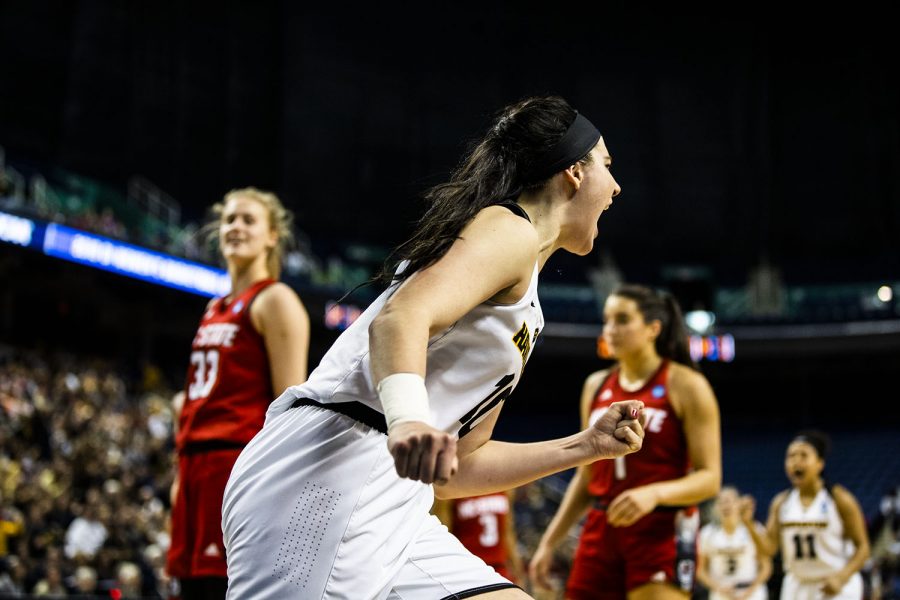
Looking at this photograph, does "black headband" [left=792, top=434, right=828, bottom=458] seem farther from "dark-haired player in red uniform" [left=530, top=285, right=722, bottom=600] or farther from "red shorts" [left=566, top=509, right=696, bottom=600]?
"red shorts" [left=566, top=509, right=696, bottom=600]

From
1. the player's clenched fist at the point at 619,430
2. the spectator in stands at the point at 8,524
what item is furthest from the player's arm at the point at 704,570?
the player's clenched fist at the point at 619,430

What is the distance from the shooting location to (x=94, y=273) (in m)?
19.5

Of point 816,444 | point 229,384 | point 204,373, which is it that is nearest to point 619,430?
point 229,384

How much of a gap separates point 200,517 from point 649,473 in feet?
6.53

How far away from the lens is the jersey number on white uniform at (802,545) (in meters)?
6.99

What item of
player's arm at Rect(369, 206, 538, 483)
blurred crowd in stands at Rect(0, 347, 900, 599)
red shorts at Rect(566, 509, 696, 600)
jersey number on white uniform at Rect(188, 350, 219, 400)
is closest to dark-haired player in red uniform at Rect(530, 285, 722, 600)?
red shorts at Rect(566, 509, 696, 600)

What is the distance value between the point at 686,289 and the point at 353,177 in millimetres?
9502

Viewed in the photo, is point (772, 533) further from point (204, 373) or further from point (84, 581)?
point (84, 581)

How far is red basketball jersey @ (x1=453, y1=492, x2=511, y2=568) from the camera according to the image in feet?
24.2

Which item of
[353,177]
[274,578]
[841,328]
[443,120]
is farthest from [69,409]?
[841,328]

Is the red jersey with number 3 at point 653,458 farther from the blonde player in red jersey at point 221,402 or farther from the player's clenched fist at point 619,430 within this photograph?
the player's clenched fist at point 619,430

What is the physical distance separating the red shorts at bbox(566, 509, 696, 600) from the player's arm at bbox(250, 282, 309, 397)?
156cm

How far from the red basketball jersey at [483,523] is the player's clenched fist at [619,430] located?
16.8 ft

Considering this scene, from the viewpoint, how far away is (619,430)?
231 centimetres
